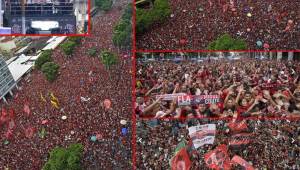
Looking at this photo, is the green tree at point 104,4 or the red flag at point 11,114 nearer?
the red flag at point 11,114

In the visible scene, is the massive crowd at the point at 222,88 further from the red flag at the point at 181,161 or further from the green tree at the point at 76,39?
the green tree at the point at 76,39

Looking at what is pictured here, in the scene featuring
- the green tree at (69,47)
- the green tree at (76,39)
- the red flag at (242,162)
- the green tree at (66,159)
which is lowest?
the green tree at (66,159)

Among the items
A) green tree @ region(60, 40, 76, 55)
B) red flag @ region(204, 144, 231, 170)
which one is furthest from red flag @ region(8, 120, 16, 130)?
red flag @ region(204, 144, 231, 170)

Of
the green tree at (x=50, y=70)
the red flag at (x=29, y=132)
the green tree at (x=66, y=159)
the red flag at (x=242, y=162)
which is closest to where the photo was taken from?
the red flag at (x=242, y=162)

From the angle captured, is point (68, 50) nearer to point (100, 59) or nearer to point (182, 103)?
point (100, 59)

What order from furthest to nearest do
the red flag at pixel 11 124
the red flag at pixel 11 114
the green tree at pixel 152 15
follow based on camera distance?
the red flag at pixel 11 114, the red flag at pixel 11 124, the green tree at pixel 152 15

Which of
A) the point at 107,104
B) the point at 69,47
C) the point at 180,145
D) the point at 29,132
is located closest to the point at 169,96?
the point at 180,145

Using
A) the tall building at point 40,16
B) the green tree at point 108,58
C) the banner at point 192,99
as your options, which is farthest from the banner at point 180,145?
the green tree at point 108,58
